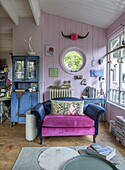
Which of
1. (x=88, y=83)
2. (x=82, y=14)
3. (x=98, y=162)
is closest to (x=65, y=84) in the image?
(x=88, y=83)

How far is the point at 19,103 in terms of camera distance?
10.9ft

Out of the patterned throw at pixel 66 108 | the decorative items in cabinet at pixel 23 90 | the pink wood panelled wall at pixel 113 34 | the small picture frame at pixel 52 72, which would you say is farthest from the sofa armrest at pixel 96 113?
the small picture frame at pixel 52 72

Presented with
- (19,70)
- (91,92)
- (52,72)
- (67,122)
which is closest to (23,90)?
(19,70)

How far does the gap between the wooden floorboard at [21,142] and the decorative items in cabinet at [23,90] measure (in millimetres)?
451

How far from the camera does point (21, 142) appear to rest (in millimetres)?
2486

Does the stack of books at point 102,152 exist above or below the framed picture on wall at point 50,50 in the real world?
below

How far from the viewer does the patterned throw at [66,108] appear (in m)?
2.83

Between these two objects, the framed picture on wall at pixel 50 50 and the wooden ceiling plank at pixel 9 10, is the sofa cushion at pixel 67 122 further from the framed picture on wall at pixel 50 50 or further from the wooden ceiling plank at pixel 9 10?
the wooden ceiling plank at pixel 9 10

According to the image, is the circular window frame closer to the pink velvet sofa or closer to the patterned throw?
the patterned throw

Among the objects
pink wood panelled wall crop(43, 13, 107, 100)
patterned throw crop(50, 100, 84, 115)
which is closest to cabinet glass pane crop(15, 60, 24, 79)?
pink wood panelled wall crop(43, 13, 107, 100)

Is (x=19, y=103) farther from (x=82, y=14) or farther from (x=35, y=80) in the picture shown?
(x=82, y=14)

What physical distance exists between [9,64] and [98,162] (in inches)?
253

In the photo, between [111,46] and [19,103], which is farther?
[111,46]

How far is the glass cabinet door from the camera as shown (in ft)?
11.2
